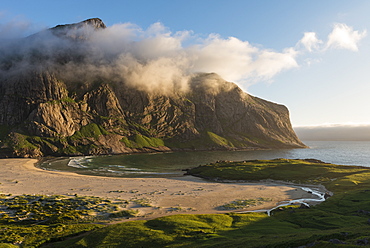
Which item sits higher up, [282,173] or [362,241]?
[362,241]

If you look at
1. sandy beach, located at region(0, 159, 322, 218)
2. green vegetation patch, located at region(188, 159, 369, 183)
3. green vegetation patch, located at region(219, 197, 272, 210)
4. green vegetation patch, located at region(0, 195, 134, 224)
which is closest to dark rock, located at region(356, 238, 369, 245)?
sandy beach, located at region(0, 159, 322, 218)

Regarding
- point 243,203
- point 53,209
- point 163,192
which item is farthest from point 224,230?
point 163,192

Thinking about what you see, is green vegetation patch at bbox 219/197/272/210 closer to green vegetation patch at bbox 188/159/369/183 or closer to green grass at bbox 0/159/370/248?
green grass at bbox 0/159/370/248

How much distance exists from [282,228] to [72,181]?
3175 inches

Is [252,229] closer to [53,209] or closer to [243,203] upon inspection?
[243,203]

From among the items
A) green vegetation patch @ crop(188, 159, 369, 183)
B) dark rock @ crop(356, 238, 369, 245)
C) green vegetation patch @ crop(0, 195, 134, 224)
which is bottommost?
green vegetation patch @ crop(188, 159, 369, 183)

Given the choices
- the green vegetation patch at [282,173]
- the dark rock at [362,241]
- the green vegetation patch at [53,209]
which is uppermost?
the dark rock at [362,241]

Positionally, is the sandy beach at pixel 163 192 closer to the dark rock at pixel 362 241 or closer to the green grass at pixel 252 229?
the green grass at pixel 252 229

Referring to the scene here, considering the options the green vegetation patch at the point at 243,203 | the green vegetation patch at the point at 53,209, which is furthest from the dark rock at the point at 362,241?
the green vegetation patch at the point at 53,209

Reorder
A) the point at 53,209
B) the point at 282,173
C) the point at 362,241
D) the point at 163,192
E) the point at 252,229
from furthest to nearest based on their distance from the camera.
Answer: the point at 282,173, the point at 163,192, the point at 53,209, the point at 252,229, the point at 362,241

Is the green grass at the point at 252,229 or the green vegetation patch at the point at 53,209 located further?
the green vegetation patch at the point at 53,209

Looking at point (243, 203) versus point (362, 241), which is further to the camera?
point (243, 203)

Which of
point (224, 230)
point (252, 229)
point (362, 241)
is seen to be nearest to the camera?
point (362, 241)

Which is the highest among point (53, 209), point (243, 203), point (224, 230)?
point (224, 230)
